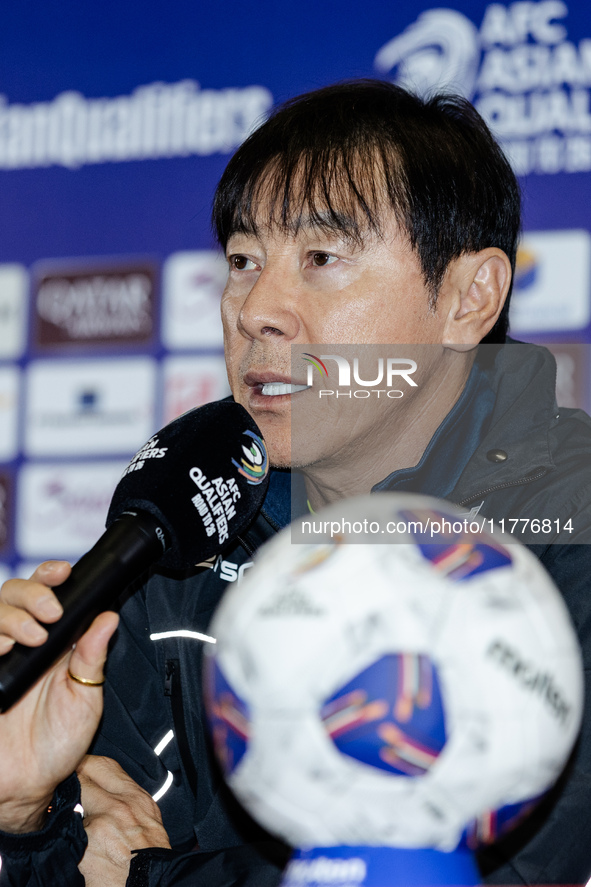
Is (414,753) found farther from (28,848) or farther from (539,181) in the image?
(539,181)

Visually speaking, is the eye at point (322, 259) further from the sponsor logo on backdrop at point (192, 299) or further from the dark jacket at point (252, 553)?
the sponsor logo on backdrop at point (192, 299)

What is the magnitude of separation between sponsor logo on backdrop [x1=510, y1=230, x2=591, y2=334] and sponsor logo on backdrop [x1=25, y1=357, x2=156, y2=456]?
2.83 ft

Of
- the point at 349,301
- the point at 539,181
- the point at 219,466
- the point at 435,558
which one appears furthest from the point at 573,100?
the point at 435,558

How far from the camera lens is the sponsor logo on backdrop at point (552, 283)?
76.3 inches

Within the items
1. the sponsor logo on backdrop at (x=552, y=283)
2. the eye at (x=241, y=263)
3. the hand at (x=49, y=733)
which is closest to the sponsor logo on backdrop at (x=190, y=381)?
the sponsor logo on backdrop at (x=552, y=283)

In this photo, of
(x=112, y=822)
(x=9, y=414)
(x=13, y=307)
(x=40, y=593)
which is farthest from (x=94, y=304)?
(x=40, y=593)

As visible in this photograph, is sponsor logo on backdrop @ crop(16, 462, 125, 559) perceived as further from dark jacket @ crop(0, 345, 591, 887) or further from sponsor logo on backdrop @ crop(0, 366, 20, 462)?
dark jacket @ crop(0, 345, 591, 887)

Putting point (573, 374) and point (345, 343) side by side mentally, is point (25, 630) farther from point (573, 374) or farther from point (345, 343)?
point (573, 374)

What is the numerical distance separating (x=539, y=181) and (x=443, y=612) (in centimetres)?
162

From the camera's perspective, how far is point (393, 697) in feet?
1.69

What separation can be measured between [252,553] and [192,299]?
114 cm

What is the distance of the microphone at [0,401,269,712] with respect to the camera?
2.32ft

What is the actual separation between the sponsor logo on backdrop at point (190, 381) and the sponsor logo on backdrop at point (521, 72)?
752 mm

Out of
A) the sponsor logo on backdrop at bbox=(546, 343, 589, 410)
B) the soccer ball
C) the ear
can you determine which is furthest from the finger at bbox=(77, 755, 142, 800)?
the sponsor logo on backdrop at bbox=(546, 343, 589, 410)
